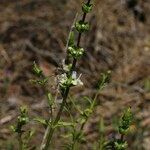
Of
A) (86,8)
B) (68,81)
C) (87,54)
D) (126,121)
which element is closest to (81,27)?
(86,8)

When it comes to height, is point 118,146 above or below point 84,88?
above

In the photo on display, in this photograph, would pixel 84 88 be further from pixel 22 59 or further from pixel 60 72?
pixel 60 72

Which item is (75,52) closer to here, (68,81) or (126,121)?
(68,81)

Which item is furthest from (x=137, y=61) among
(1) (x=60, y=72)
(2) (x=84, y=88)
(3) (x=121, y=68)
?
(1) (x=60, y=72)

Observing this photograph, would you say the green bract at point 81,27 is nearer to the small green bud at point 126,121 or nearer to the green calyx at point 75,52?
the green calyx at point 75,52

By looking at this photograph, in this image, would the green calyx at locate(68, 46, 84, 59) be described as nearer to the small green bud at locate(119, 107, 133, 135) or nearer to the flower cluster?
the flower cluster

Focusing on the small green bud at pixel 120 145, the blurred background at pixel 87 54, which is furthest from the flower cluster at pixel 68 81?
the blurred background at pixel 87 54
